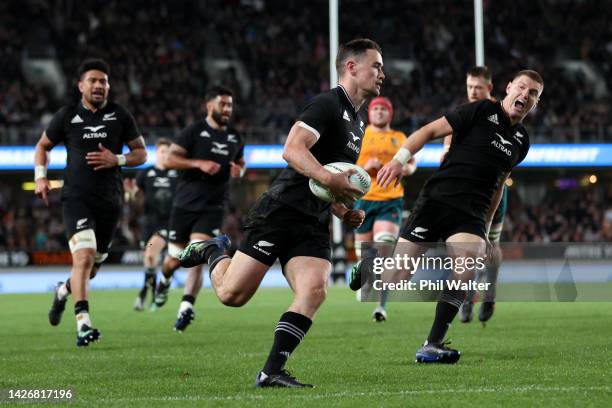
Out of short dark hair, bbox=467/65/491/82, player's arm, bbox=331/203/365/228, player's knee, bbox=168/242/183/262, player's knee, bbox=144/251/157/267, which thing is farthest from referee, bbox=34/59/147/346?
player's knee, bbox=144/251/157/267

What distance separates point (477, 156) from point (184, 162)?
4.49 m

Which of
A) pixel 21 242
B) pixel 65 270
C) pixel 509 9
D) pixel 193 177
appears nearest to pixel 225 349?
pixel 193 177

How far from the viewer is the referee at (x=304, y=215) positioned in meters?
6.24

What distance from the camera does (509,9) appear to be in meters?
40.9

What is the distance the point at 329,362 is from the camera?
779 cm

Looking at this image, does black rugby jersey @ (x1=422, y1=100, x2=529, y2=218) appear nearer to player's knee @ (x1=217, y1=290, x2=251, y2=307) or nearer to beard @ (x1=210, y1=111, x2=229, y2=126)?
player's knee @ (x1=217, y1=290, x2=251, y2=307)

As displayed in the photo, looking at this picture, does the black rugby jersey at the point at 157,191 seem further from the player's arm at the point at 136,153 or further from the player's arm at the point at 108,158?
the player's arm at the point at 108,158

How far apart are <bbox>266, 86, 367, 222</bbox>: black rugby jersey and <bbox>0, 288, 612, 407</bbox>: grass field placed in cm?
111

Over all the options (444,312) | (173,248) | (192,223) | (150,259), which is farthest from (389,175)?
(150,259)

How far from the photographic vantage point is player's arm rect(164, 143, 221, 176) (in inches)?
454

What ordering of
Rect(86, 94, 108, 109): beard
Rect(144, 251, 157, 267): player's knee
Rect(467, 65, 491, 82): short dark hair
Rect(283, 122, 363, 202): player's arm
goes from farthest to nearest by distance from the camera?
1. Rect(144, 251, 157, 267): player's knee
2. Rect(467, 65, 491, 82): short dark hair
3. Rect(86, 94, 108, 109): beard
4. Rect(283, 122, 363, 202): player's arm

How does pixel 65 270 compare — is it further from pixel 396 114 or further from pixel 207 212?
pixel 207 212

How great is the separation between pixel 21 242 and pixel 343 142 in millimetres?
24854

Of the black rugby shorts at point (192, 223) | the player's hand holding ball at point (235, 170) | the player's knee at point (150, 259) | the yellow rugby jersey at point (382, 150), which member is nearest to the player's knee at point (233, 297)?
the player's hand holding ball at point (235, 170)
